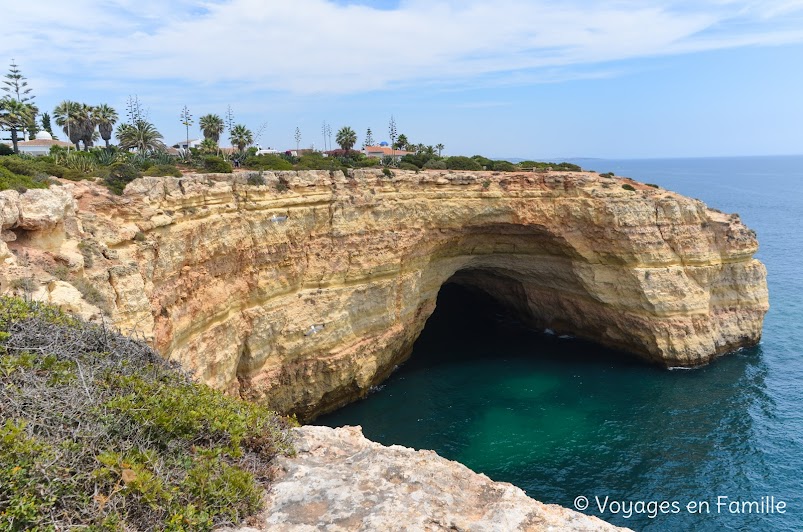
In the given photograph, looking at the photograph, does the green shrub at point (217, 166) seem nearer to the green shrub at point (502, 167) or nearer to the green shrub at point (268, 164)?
the green shrub at point (268, 164)

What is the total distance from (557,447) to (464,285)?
24054 mm

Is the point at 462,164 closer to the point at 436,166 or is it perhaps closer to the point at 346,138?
the point at 436,166

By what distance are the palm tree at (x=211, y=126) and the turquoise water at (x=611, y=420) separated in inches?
1065

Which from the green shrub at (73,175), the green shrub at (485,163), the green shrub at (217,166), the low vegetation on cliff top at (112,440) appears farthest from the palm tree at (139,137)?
the low vegetation on cliff top at (112,440)

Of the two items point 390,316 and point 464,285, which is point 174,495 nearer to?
point 390,316

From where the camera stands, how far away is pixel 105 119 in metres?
42.3

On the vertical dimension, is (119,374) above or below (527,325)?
above

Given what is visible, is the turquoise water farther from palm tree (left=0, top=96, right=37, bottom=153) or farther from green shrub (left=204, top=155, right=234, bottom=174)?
palm tree (left=0, top=96, right=37, bottom=153)

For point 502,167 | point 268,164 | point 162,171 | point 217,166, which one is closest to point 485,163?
point 502,167

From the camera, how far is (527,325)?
41938 mm

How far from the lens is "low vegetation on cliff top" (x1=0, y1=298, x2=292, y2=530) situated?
5.89 meters

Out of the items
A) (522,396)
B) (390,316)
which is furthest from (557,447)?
(390,316)

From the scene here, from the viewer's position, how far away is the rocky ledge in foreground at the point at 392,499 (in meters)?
6.90

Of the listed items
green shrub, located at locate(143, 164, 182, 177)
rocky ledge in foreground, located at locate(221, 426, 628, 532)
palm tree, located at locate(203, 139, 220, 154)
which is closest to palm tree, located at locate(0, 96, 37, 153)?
palm tree, located at locate(203, 139, 220, 154)
